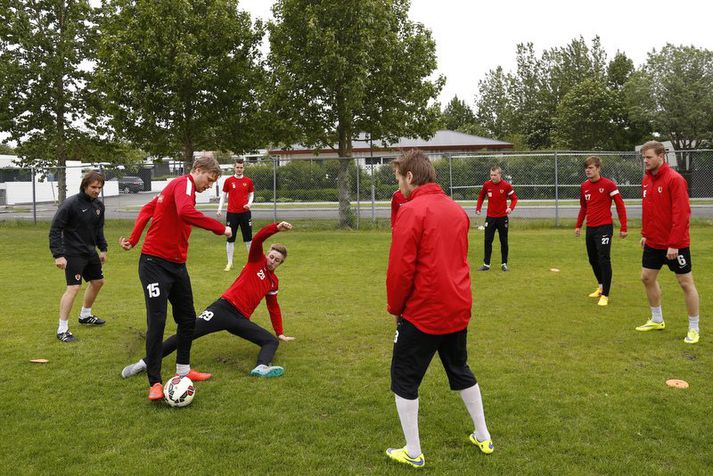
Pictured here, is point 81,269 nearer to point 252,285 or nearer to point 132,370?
point 132,370

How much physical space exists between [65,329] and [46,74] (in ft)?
61.6

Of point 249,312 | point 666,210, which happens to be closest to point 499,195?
point 666,210

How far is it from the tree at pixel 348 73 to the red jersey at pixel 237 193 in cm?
862

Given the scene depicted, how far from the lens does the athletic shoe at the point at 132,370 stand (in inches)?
220

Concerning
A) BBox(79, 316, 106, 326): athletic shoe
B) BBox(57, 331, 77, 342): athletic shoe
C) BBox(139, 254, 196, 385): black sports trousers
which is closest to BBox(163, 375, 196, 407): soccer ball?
BBox(139, 254, 196, 385): black sports trousers

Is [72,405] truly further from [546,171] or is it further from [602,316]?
[546,171]

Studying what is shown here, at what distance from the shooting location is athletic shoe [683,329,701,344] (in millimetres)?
6558

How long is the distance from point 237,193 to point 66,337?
5.87 meters

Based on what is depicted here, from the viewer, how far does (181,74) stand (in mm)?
20344

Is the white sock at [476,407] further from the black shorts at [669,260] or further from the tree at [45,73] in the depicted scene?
the tree at [45,73]

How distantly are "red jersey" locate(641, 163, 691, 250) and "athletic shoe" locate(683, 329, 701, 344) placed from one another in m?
0.99

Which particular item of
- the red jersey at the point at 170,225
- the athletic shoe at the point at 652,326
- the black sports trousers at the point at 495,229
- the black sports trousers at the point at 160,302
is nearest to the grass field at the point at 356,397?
the athletic shoe at the point at 652,326

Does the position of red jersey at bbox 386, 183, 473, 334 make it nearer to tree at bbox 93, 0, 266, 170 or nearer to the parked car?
tree at bbox 93, 0, 266, 170

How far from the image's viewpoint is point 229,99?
2186 centimetres
